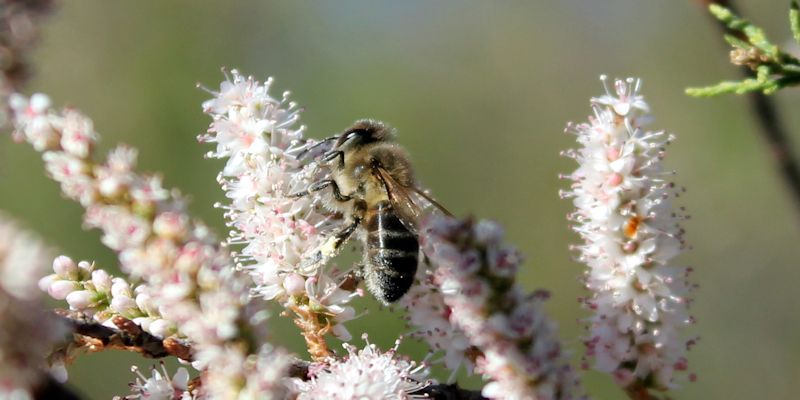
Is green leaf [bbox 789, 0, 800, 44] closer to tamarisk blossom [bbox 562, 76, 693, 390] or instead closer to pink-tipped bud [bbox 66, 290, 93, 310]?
tamarisk blossom [bbox 562, 76, 693, 390]

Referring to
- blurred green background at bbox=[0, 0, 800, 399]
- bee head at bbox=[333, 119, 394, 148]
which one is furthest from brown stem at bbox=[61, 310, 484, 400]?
blurred green background at bbox=[0, 0, 800, 399]

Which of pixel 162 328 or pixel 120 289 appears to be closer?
pixel 162 328

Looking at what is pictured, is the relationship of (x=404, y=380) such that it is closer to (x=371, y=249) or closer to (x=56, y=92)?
(x=371, y=249)

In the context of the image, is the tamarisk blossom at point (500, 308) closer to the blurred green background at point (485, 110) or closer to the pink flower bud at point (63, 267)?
the pink flower bud at point (63, 267)

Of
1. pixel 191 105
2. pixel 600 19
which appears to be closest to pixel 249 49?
pixel 191 105

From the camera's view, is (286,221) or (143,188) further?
(286,221)

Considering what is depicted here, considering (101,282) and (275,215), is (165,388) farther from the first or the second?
(275,215)

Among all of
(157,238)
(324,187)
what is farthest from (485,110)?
(157,238)
